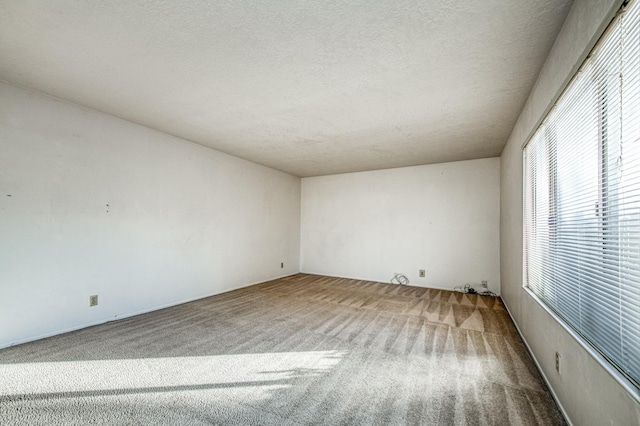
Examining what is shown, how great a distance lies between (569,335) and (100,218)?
443 centimetres

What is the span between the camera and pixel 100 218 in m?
3.20

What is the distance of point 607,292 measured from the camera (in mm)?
1263

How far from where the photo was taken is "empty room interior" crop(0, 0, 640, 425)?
4.90 ft

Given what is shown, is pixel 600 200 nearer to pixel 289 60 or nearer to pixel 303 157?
pixel 289 60

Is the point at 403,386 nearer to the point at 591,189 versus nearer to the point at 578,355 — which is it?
the point at 578,355

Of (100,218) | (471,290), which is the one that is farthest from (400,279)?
(100,218)

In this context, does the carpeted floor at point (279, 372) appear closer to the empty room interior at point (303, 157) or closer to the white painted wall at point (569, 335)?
the empty room interior at point (303, 157)

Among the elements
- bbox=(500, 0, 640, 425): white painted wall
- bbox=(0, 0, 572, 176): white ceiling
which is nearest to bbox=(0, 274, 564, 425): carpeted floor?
bbox=(500, 0, 640, 425): white painted wall

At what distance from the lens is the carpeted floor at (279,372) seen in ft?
5.54

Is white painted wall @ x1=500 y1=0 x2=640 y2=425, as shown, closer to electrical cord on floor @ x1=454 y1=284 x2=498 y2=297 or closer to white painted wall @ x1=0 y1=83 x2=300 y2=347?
electrical cord on floor @ x1=454 y1=284 x2=498 y2=297

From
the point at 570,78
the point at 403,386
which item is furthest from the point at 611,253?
the point at 403,386

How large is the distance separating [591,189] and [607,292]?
538 millimetres

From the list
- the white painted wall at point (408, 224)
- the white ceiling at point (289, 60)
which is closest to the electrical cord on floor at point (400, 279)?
the white painted wall at point (408, 224)

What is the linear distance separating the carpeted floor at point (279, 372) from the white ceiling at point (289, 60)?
2.44 m
